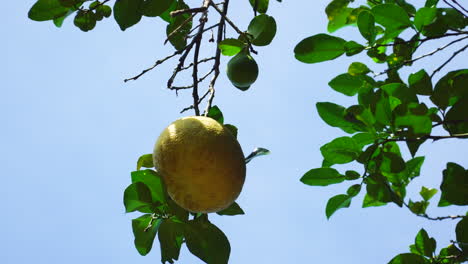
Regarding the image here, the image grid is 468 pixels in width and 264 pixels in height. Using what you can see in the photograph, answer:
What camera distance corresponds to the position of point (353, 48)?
1.94m

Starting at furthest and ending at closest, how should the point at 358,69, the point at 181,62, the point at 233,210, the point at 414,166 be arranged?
1. the point at 358,69
2. the point at 414,166
3. the point at 233,210
4. the point at 181,62

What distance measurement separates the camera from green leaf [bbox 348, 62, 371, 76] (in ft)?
7.22

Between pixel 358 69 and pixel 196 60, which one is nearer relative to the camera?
pixel 196 60

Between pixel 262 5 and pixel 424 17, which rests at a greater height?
pixel 262 5

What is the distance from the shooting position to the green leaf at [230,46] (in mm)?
1756

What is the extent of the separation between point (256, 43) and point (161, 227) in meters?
0.72

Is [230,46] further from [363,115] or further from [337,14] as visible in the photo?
[337,14]

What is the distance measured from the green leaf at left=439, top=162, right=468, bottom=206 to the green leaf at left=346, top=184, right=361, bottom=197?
0.97ft

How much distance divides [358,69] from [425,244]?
0.79 m

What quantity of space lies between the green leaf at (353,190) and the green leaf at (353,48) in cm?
50

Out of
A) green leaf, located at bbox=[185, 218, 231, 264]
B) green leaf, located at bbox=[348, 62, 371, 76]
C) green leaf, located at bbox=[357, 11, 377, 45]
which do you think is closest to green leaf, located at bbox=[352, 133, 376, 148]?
green leaf, located at bbox=[357, 11, 377, 45]

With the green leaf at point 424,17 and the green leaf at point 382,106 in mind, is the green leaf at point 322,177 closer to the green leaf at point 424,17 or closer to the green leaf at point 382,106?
the green leaf at point 382,106

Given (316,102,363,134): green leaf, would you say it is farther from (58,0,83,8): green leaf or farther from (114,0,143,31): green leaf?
(58,0,83,8): green leaf

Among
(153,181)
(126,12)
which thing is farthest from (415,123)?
(126,12)
